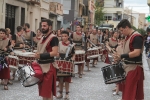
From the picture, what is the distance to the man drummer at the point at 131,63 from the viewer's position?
761 centimetres

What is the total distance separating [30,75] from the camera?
758 centimetres

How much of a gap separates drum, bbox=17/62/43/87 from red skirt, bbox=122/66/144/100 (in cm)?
156

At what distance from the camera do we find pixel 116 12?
11569cm

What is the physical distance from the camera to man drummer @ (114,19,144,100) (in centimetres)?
761

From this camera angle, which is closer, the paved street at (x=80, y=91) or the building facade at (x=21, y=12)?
the paved street at (x=80, y=91)

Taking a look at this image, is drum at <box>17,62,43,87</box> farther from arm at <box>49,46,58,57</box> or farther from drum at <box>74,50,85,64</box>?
drum at <box>74,50,85,64</box>

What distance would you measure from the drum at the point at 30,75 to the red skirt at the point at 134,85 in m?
1.56

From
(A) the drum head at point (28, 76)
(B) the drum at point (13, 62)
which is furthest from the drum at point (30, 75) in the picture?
(B) the drum at point (13, 62)

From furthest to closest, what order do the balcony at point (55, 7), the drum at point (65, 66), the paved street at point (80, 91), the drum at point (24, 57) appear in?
1. the balcony at point (55, 7)
2. the drum at point (24, 57)
3. the paved street at point (80, 91)
4. the drum at point (65, 66)

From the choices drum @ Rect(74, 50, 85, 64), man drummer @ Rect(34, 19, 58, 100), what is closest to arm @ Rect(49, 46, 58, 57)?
man drummer @ Rect(34, 19, 58, 100)

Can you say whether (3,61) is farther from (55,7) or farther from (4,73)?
(55,7)

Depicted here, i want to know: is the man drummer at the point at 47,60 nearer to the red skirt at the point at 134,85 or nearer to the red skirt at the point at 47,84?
the red skirt at the point at 47,84

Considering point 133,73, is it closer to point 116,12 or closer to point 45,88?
point 45,88

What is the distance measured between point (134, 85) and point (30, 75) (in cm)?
186
